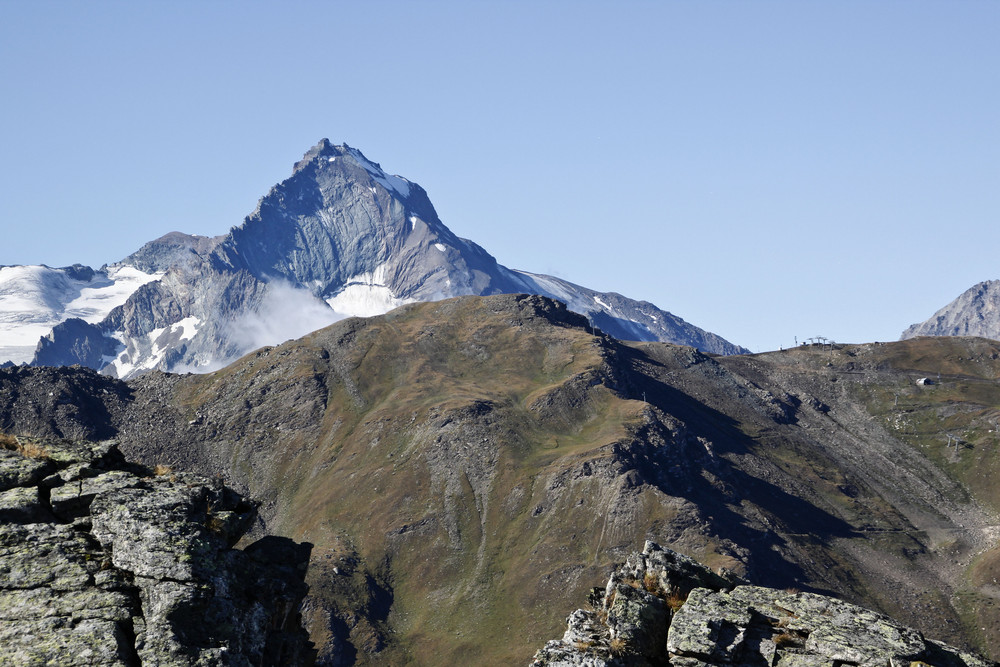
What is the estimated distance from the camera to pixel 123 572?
29.0 m

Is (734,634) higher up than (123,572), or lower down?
lower down

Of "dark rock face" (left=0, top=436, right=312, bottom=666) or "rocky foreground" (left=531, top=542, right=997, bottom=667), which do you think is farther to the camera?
"rocky foreground" (left=531, top=542, right=997, bottom=667)

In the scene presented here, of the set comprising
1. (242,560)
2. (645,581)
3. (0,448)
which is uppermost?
(0,448)

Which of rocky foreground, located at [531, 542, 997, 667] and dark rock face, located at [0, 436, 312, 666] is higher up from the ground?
→ dark rock face, located at [0, 436, 312, 666]

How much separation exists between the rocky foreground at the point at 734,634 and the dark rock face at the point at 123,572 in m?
10.2

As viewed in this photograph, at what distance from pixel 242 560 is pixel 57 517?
6.18 m

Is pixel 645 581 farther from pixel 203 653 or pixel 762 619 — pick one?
pixel 203 653

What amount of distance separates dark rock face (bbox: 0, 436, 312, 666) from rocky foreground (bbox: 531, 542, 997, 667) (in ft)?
33.3

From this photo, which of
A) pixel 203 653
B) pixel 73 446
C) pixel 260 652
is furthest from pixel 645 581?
pixel 73 446

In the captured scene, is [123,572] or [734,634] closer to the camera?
[123,572]

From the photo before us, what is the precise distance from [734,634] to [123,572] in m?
19.5

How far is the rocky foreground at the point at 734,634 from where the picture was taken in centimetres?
2977

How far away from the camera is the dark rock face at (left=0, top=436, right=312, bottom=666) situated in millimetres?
26438

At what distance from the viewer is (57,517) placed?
103 ft
